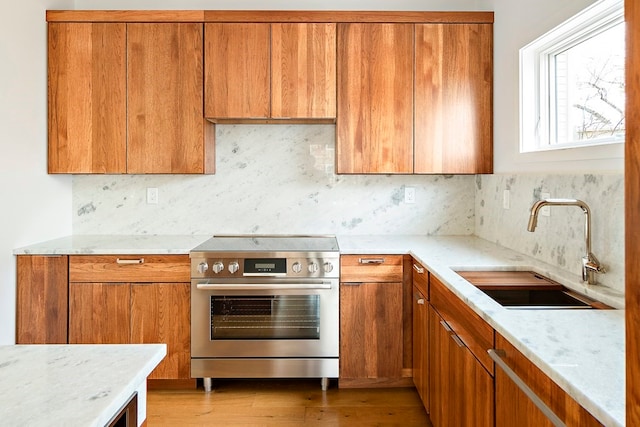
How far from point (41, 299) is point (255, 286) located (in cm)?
124

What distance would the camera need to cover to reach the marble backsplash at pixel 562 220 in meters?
1.73

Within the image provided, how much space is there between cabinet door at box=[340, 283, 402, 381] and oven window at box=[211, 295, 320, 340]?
7.1 inches

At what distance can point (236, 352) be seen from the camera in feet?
8.88

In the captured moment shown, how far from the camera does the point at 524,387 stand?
1.16 m

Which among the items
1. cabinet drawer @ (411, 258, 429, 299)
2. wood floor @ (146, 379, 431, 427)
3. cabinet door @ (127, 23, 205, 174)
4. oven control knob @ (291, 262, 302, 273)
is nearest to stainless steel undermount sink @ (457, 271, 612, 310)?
cabinet drawer @ (411, 258, 429, 299)

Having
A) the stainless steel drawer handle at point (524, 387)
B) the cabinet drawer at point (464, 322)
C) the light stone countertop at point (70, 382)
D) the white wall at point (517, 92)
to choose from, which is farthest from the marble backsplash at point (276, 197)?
the light stone countertop at point (70, 382)

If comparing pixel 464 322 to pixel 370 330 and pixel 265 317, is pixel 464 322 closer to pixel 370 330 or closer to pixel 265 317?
pixel 370 330

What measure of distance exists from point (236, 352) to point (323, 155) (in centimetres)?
144

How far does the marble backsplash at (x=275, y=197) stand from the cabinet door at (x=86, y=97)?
349mm

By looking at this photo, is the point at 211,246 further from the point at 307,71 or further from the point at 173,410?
the point at 307,71

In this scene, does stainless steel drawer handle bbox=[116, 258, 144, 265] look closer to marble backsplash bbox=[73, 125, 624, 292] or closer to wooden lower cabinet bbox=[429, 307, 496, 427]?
marble backsplash bbox=[73, 125, 624, 292]

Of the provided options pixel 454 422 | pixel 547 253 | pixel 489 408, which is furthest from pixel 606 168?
pixel 454 422

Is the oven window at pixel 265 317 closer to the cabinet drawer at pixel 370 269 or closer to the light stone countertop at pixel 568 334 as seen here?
the cabinet drawer at pixel 370 269

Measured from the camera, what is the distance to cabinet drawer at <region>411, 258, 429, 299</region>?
2338 millimetres
